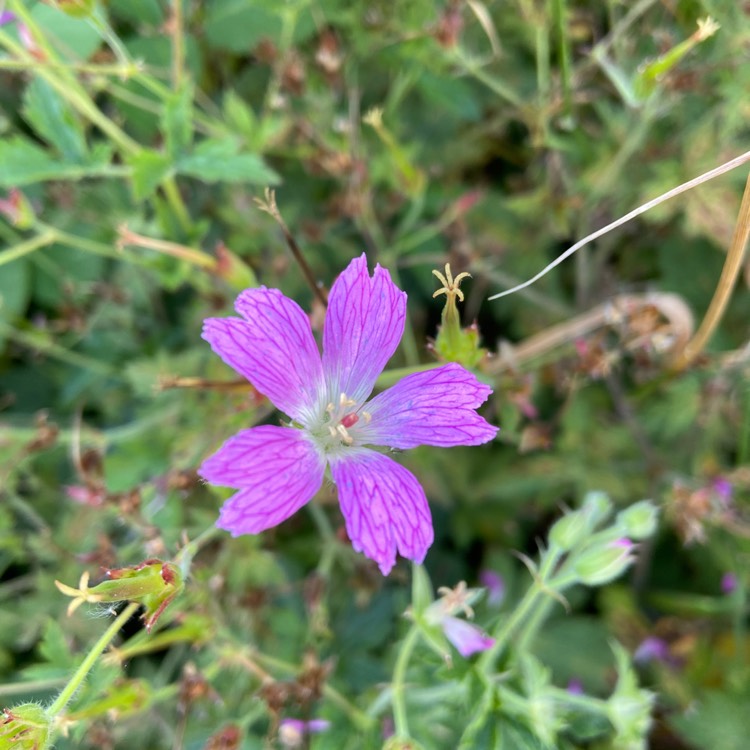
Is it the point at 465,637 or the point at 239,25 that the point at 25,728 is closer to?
the point at 465,637

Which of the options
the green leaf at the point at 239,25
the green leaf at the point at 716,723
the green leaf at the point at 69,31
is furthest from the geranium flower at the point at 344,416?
the green leaf at the point at 716,723

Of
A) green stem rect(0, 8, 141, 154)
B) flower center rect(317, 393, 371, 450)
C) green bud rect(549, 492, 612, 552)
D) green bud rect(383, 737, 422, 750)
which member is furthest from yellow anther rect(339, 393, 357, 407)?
green stem rect(0, 8, 141, 154)

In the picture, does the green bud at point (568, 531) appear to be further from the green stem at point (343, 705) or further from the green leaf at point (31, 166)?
A: the green leaf at point (31, 166)

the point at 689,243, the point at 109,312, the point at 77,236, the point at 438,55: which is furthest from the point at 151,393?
the point at 689,243

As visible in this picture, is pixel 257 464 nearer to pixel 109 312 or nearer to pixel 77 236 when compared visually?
pixel 109 312

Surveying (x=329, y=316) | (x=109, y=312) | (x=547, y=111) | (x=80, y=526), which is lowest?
(x=80, y=526)

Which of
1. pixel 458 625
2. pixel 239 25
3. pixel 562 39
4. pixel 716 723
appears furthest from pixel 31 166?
pixel 716 723

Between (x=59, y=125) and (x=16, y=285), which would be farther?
(x=16, y=285)
